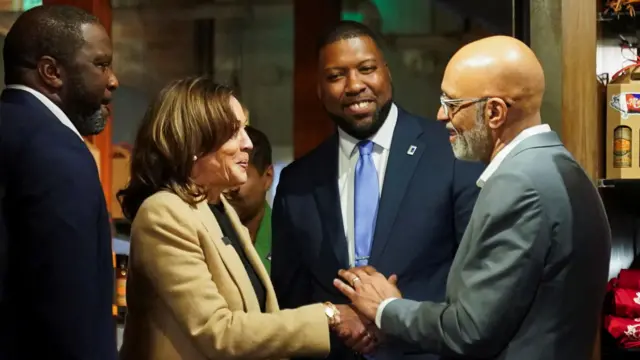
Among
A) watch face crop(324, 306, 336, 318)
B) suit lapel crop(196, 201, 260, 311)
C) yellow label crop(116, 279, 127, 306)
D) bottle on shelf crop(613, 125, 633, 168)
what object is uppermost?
bottle on shelf crop(613, 125, 633, 168)

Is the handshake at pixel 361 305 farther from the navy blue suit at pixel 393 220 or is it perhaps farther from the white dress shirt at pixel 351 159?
the white dress shirt at pixel 351 159

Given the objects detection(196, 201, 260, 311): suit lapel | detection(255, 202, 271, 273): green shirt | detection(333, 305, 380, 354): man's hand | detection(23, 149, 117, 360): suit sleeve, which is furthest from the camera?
detection(255, 202, 271, 273): green shirt

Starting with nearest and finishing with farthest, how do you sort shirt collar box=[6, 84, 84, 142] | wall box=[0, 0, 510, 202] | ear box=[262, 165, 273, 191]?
shirt collar box=[6, 84, 84, 142], ear box=[262, 165, 273, 191], wall box=[0, 0, 510, 202]

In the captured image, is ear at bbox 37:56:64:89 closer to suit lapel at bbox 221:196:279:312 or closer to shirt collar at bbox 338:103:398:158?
suit lapel at bbox 221:196:279:312

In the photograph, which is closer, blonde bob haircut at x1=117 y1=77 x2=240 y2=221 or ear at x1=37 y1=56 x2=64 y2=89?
ear at x1=37 y1=56 x2=64 y2=89

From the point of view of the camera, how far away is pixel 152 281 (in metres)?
1.87

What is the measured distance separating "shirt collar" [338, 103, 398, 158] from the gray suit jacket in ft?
2.56

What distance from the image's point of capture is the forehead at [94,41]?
1.81 m

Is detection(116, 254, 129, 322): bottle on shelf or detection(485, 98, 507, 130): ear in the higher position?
detection(485, 98, 507, 130): ear

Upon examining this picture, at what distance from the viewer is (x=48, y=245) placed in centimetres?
161

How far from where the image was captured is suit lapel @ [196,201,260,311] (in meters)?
1.94

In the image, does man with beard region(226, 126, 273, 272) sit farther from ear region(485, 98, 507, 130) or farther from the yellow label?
ear region(485, 98, 507, 130)

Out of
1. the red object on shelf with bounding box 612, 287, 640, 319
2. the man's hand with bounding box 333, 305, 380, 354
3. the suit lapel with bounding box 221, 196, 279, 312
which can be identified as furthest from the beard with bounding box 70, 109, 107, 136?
the red object on shelf with bounding box 612, 287, 640, 319

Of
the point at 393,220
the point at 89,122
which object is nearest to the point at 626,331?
the point at 393,220
